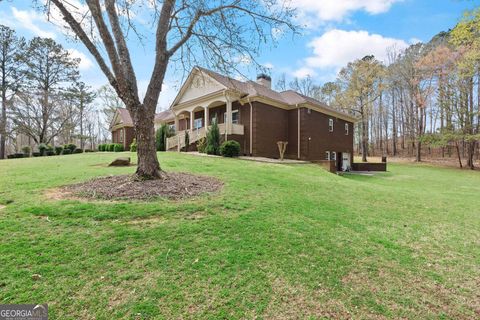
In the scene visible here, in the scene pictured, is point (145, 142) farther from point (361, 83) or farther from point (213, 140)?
point (361, 83)

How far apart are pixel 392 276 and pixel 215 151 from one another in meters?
14.0

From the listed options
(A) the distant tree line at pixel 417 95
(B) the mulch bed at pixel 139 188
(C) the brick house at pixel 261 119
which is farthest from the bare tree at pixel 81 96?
(B) the mulch bed at pixel 139 188

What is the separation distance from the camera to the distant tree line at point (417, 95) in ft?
78.7

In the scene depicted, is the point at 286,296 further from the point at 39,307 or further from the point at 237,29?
the point at 237,29

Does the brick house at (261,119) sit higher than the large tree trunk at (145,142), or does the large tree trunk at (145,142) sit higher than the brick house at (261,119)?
the brick house at (261,119)

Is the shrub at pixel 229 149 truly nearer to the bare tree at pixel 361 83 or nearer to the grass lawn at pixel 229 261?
the grass lawn at pixel 229 261

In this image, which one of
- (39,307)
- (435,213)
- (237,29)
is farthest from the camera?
(237,29)

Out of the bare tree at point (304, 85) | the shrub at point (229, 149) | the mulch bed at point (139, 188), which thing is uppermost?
the bare tree at point (304, 85)

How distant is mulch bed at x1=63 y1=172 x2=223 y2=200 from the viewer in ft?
17.5

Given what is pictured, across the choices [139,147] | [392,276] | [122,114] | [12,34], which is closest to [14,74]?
[12,34]

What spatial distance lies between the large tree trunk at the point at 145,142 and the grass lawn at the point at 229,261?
61.1 inches

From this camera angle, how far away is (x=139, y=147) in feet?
20.3

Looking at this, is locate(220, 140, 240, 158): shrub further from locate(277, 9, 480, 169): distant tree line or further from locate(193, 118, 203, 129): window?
locate(277, 9, 480, 169): distant tree line

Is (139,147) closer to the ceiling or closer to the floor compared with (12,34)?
closer to the floor
